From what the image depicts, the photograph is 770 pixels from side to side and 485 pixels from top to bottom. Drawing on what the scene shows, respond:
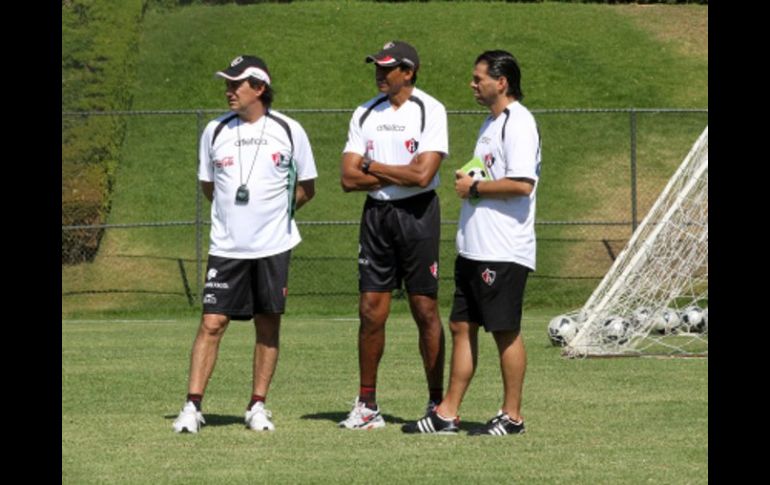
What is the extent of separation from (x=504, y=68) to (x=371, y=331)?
6.51 feet

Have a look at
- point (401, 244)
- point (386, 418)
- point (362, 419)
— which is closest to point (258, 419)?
point (362, 419)

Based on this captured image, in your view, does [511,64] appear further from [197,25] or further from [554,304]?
[197,25]

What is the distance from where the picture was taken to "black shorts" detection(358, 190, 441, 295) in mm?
10367

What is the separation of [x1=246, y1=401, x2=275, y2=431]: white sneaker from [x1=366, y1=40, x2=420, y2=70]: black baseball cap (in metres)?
2.38

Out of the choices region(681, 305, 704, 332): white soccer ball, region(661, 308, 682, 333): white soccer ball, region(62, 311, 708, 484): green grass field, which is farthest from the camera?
region(681, 305, 704, 332): white soccer ball

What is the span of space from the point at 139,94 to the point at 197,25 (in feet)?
14.3

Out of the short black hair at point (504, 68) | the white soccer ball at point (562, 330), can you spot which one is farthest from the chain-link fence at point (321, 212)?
the short black hair at point (504, 68)

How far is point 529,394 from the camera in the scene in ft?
39.9

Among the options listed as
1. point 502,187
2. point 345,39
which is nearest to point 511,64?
point 502,187

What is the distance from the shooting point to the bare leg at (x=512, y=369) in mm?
9875

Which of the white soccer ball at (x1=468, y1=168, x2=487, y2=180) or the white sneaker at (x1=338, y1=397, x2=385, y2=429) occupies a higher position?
the white soccer ball at (x1=468, y1=168, x2=487, y2=180)

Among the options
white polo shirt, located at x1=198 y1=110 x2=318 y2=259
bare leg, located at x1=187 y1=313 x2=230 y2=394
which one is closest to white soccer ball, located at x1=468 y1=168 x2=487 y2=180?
white polo shirt, located at x1=198 y1=110 x2=318 y2=259

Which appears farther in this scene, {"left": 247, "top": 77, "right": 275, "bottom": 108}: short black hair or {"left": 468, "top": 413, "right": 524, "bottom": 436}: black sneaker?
{"left": 247, "top": 77, "right": 275, "bottom": 108}: short black hair

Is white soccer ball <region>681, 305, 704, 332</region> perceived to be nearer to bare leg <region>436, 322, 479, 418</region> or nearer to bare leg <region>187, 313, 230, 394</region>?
bare leg <region>436, 322, 479, 418</region>
